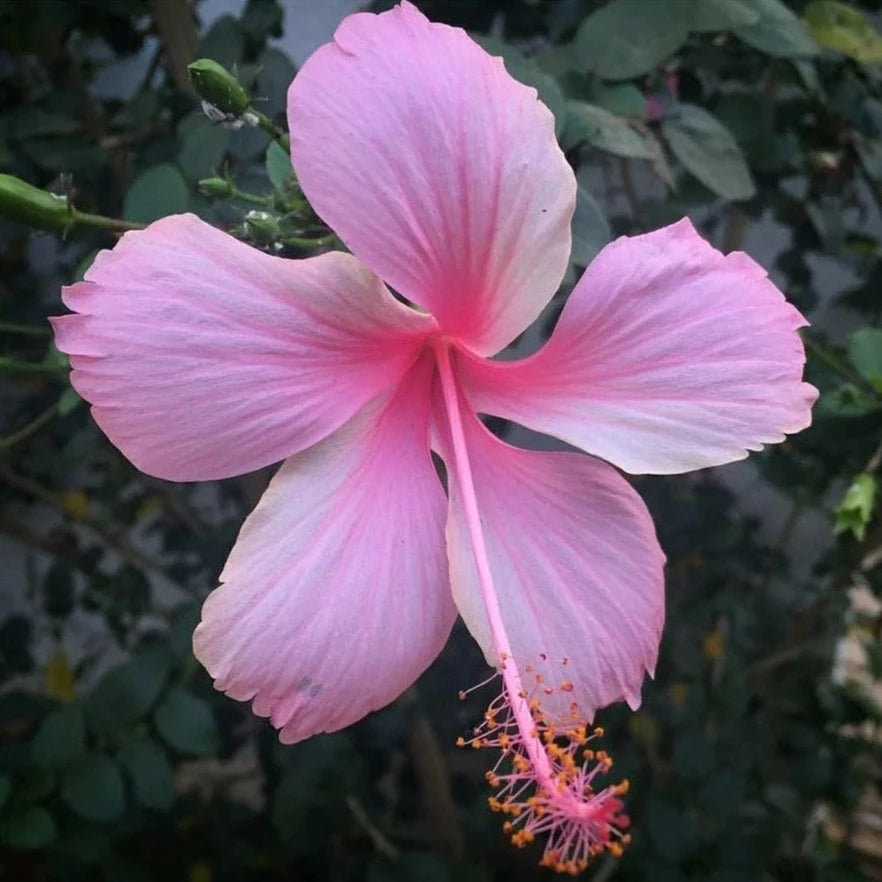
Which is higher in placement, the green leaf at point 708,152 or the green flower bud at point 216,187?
the green flower bud at point 216,187

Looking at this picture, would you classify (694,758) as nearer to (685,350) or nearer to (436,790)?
(436,790)

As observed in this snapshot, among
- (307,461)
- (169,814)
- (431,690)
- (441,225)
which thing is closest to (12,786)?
(169,814)

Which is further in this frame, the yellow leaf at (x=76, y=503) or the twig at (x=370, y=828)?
the yellow leaf at (x=76, y=503)

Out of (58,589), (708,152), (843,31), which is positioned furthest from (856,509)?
(58,589)

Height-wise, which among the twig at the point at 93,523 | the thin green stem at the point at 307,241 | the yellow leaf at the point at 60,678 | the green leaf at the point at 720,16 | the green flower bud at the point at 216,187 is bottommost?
the yellow leaf at the point at 60,678

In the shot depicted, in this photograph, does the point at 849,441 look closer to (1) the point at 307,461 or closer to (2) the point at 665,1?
(2) the point at 665,1

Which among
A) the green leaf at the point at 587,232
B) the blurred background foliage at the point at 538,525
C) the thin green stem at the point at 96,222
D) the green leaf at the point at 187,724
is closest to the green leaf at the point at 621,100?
the blurred background foliage at the point at 538,525

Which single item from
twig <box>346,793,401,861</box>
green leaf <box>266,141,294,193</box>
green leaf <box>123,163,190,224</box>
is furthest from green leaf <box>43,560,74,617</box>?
green leaf <box>266,141,294,193</box>

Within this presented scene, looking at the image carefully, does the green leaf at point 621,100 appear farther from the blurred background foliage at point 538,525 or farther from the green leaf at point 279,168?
the green leaf at point 279,168
